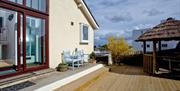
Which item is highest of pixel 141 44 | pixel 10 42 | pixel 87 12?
pixel 87 12

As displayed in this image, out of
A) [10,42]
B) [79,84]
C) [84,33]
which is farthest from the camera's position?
[84,33]

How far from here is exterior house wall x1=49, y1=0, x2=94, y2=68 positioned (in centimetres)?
1003

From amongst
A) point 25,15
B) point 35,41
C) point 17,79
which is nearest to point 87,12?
point 35,41

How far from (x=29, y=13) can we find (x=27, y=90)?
3.33 meters

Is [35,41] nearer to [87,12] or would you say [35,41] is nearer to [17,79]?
[17,79]

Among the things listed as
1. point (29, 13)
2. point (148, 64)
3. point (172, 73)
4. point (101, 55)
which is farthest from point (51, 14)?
point (101, 55)

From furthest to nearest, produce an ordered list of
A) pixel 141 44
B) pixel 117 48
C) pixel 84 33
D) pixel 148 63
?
pixel 141 44 < pixel 117 48 < pixel 84 33 < pixel 148 63

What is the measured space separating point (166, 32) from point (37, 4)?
7485 mm

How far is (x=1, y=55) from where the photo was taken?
7449 mm

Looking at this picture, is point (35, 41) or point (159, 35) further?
point (159, 35)

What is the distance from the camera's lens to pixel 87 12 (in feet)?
49.4

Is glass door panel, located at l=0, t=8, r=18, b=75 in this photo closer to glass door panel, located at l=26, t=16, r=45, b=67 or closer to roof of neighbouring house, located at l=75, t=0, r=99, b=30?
glass door panel, located at l=26, t=16, r=45, b=67

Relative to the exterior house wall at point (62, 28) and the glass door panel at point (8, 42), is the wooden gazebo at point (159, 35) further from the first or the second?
the glass door panel at point (8, 42)

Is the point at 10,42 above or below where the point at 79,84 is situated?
above
